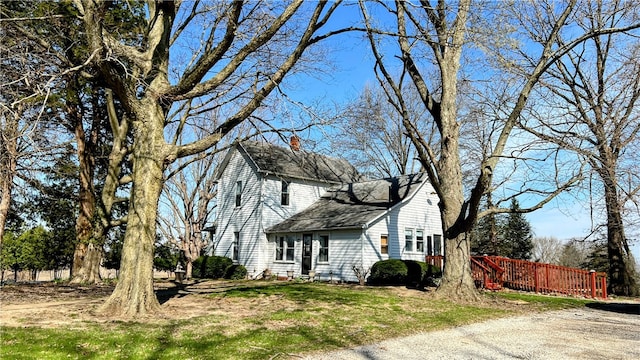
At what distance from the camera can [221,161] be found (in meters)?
27.8

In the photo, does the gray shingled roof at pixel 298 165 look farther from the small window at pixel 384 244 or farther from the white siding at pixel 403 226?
the small window at pixel 384 244

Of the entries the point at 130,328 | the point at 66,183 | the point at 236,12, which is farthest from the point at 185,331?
the point at 66,183

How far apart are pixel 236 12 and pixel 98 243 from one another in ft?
39.5

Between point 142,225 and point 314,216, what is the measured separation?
15953mm

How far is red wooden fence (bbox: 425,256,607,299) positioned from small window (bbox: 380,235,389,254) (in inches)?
180

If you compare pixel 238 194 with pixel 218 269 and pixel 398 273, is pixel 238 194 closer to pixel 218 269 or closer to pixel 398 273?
pixel 218 269

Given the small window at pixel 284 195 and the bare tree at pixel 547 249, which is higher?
the small window at pixel 284 195

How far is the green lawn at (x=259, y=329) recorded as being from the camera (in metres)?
6.33

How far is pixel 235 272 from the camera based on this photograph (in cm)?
2428

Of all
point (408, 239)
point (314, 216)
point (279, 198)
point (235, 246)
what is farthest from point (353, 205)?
point (235, 246)

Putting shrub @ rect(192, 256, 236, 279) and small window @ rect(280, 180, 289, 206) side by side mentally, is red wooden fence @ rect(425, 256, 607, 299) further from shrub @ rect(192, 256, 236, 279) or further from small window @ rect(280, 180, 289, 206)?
shrub @ rect(192, 256, 236, 279)

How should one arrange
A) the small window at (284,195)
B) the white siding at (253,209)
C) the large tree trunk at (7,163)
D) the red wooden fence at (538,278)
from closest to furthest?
1. the large tree trunk at (7,163)
2. the red wooden fence at (538,278)
3. the white siding at (253,209)
4. the small window at (284,195)

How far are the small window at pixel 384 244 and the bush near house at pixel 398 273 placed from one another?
2.06m

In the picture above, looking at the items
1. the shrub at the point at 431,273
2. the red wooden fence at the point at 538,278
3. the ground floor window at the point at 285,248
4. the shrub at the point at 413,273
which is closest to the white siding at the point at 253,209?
the ground floor window at the point at 285,248
